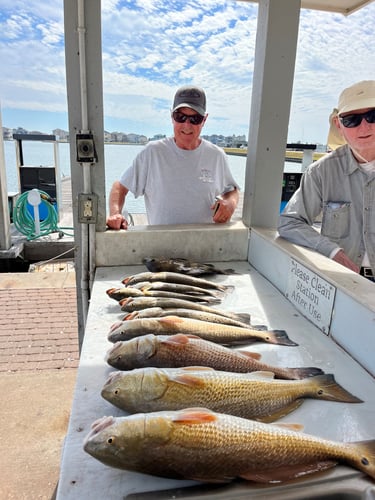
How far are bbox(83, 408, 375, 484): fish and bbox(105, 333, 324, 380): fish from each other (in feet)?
1.18

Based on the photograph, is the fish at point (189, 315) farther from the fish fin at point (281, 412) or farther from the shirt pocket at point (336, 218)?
the shirt pocket at point (336, 218)

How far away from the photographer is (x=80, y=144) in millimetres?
2645

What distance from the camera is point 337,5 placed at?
372 centimetres

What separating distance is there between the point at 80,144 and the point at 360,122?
185 centimetres

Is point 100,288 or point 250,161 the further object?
point 250,161

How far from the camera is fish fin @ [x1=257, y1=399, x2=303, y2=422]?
132cm

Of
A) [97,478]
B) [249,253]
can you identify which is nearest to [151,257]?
[249,253]

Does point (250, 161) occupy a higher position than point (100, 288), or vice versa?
point (250, 161)

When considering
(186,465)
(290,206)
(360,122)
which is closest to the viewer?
(186,465)

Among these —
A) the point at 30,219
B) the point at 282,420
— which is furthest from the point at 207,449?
the point at 30,219

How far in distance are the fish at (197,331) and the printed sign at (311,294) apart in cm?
24

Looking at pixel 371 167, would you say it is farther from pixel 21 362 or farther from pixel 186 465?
pixel 21 362

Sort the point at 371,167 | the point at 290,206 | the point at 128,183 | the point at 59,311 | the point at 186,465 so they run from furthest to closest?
the point at 59,311, the point at 128,183, the point at 290,206, the point at 371,167, the point at 186,465

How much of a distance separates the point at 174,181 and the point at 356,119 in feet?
5.41
